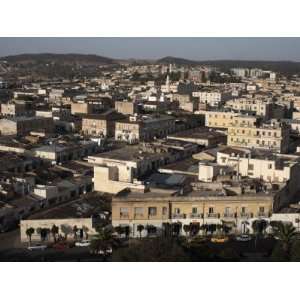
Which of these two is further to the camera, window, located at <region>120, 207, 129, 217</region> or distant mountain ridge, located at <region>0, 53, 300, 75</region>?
distant mountain ridge, located at <region>0, 53, 300, 75</region>

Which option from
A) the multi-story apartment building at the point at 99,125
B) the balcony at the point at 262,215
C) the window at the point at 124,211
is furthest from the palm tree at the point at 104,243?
the multi-story apartment building at the point at 99,125

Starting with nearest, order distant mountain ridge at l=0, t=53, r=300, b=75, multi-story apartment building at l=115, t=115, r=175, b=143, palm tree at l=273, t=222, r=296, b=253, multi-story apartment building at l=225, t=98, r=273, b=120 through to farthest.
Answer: palm tree at l=273, t=222, r=296, b=253 → multi-story apartment building at l=115, t=115, r=175, b=143 → multi-story apartment building at l=225, t=98, r=273, b=120 → distant mountain ridge at l=0, t=53, r=300, b=75

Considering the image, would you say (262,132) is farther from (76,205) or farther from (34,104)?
(34,104)

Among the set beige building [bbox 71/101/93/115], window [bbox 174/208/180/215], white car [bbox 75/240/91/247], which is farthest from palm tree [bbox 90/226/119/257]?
beige building [bbox 71/101/93/115]

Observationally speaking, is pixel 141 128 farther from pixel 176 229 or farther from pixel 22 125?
pixel 176 229

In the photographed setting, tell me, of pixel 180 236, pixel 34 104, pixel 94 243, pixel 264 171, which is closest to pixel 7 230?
pixel 94 243

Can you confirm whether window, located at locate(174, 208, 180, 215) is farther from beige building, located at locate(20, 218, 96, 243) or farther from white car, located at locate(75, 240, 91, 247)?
white car, located at locate(75, 240, 91, 247)

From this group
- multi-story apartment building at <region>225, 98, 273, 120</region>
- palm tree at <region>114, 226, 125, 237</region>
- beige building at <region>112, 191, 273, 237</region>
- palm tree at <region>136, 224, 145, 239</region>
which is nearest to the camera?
palm tree at <region>114, 226, 125, 237</region>
